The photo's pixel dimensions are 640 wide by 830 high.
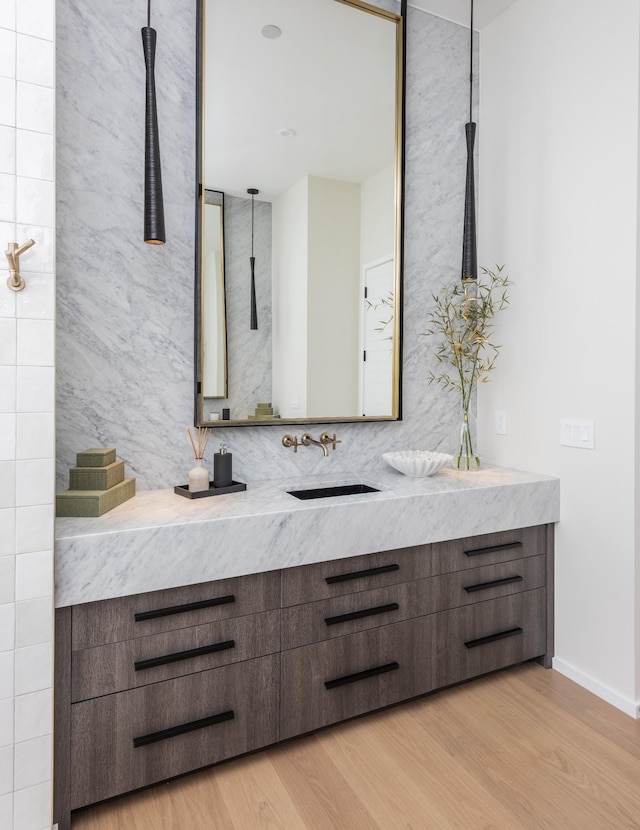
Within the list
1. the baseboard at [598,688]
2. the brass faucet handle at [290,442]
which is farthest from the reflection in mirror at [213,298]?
the baseboard at [598,688]

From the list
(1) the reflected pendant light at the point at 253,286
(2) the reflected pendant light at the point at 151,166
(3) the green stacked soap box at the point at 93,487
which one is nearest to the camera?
(3) the green stacked soap box at the point at 93,487

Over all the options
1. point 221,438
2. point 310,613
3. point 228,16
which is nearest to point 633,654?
point 310,613

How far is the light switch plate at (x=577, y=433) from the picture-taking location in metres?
2.26

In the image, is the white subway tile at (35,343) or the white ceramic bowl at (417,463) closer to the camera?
the white subway tile at (35,343)

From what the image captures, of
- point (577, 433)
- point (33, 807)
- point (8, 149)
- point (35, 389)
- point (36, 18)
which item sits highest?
point (36, 18)

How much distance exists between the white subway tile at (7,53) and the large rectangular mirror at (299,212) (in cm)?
79

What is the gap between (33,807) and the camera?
4.81ft

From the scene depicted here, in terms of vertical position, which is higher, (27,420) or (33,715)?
(27,420)

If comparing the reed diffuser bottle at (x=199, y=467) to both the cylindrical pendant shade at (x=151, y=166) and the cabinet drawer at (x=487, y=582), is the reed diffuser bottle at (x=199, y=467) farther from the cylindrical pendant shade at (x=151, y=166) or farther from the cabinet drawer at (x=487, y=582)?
the cabinet drawer at (x=487, y=582)

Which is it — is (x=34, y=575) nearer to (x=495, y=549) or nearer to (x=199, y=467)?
(x=199, y=467)

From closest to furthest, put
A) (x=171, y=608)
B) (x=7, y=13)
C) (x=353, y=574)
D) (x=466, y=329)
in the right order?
(x=7, y=13)
(x=171, y=608)
(x=353, y=574)
(x=466, y=329)

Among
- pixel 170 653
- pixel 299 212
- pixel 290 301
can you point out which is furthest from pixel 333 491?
pixel 299 212

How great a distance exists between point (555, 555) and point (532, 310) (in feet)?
3.64

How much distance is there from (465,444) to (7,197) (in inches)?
82.6
